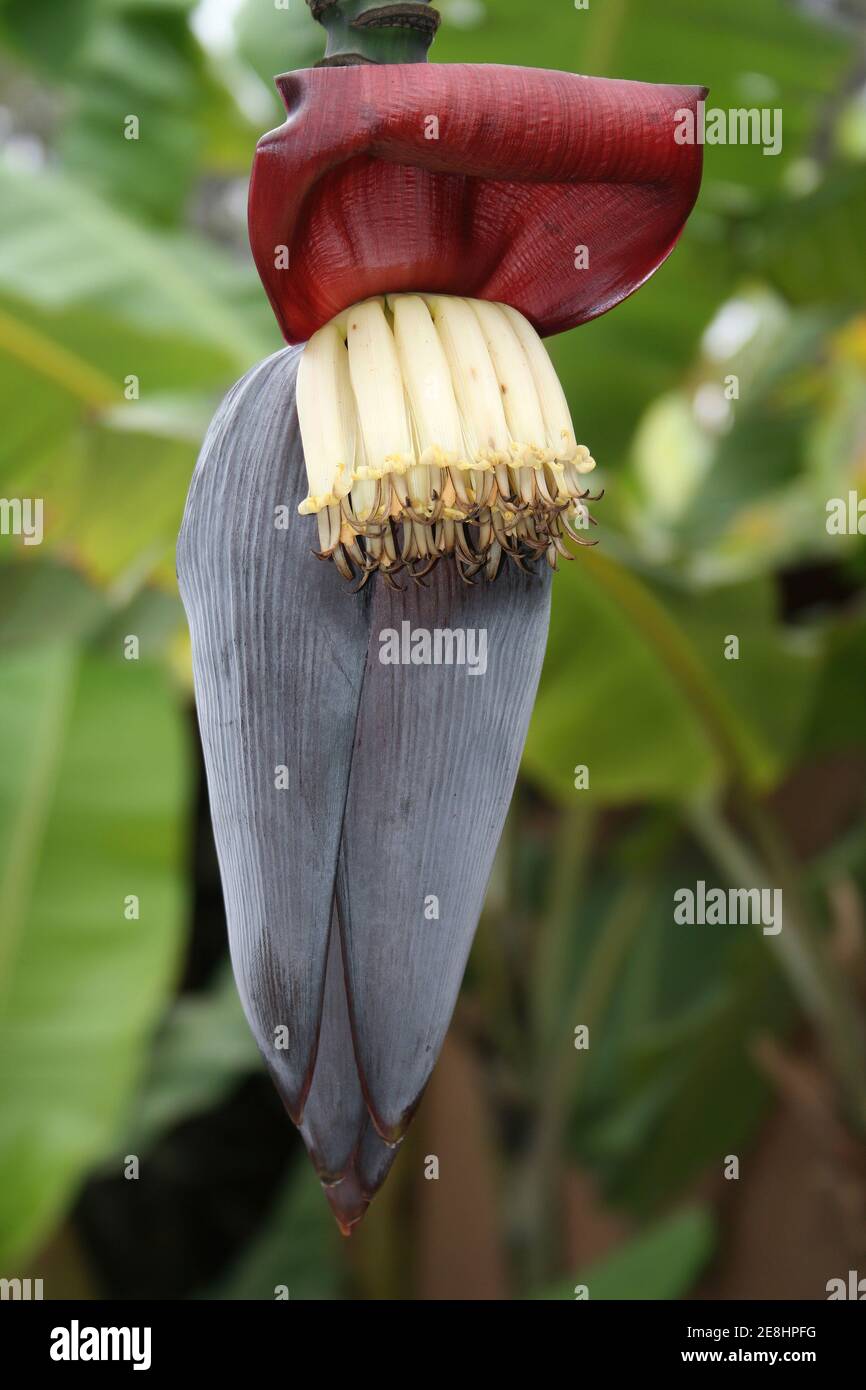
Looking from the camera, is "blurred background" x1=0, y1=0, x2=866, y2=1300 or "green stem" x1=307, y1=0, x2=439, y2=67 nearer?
"green stem" x1=307, y1=0, x2=439, y2=67

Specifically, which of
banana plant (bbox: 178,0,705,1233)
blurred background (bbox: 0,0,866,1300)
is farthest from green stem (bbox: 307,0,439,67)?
blurred background (bbox: 0,0,866,1300)

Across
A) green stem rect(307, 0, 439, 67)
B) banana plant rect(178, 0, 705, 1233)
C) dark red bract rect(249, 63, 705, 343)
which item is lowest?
banana plant rect(178, 0, 705, 1233)

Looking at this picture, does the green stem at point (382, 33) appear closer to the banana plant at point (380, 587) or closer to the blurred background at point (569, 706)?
the banana plant at point (380, 587)

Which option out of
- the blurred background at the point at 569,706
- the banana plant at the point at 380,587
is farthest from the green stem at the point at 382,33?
the blurred background at the point at 569,706

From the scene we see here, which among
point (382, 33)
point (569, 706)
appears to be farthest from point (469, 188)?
point (569, 706)

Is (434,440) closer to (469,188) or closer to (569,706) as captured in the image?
(469,188)

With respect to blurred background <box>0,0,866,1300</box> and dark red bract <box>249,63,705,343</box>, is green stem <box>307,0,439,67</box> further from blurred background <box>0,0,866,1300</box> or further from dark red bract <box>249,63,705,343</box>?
blurred background <box>0,0,866,1300</box>
